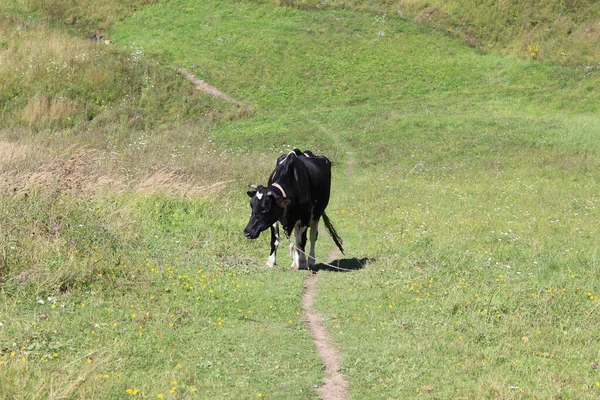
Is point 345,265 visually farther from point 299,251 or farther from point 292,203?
point 292,203

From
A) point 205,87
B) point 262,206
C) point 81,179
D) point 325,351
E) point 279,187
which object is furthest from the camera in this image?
point 205,87

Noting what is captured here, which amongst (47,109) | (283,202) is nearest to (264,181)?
(283,202)

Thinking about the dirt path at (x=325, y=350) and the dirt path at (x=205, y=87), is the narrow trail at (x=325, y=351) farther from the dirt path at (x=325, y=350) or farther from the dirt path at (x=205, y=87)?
the dirt path at (x=205, y=87)

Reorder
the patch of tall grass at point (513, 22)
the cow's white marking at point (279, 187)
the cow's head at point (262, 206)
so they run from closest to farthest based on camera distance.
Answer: the cow's head at point (262, 206) → the cow's white marking at point (279, 187) → the patch of tall grass at point (513, 22)

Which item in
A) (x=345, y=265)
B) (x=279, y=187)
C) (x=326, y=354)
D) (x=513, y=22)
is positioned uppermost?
(x=279, y=187)

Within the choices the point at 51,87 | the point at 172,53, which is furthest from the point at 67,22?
the point at 51,87

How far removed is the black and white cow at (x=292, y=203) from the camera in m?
15.4

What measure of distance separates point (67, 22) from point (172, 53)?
934 cm

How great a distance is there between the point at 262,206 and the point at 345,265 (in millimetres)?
2405

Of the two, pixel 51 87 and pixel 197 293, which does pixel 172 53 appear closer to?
pixel 51 87

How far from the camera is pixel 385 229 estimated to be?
66.8 ft

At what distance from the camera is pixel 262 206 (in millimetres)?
15367

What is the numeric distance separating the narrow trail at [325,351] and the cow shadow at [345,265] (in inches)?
47.6

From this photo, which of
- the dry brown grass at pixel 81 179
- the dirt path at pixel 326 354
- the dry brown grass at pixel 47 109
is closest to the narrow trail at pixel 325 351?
the dirt path at pixel 326 354
